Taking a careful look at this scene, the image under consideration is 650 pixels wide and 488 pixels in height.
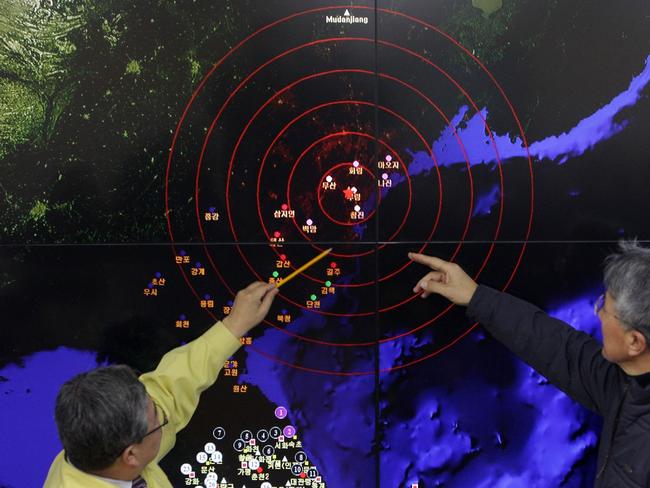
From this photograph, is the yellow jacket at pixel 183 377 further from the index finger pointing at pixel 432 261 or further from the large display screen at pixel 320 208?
the index finger pointing at pixel 432 261

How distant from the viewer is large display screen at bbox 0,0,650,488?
1588mm

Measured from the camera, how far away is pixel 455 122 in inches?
63.6

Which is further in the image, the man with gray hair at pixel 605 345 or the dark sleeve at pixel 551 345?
the dark sleeve at pixel 551 345

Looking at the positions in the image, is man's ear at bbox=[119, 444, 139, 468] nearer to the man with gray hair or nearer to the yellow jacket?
the yellow jacket

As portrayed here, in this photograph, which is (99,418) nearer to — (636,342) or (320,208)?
(320,208)

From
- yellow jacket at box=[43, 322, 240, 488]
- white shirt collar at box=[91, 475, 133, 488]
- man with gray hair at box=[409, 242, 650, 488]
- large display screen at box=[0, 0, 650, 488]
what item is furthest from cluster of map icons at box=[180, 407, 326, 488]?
man with gray hair at box=[409, 242, 650, 488]

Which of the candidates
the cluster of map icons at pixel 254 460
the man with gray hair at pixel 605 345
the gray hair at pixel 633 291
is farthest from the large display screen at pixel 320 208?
the gray hair at pixel 633 291

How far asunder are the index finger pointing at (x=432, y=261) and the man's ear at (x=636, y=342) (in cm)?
43

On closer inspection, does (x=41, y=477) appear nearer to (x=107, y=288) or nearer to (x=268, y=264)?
(x=107, y=288)

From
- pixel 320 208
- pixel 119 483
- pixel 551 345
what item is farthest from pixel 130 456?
pixel 551 345

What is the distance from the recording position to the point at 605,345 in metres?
1.35

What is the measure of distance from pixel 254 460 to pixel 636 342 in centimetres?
85

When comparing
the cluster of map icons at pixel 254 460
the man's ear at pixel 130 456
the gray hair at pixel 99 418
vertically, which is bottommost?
the cluster of map icons at pixel 254 460

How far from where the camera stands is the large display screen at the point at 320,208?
5.21 feet
